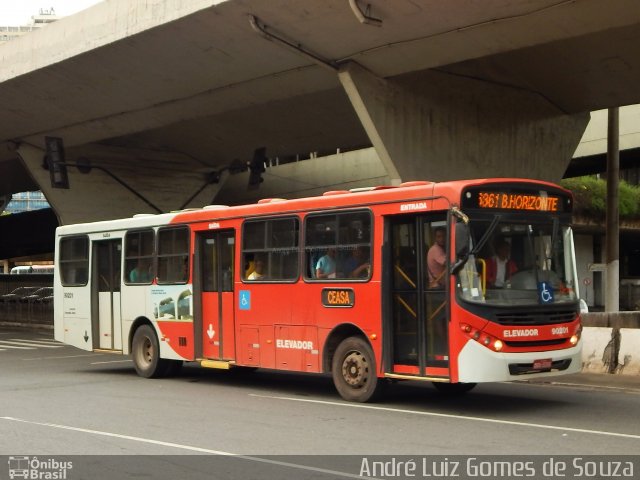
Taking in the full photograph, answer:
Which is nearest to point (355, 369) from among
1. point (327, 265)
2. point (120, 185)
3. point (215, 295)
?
point (327, 265)

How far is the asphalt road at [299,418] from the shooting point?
29.6 feet

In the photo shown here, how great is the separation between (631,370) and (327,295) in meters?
6.17

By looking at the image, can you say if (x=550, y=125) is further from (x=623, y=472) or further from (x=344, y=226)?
(x=623, y=472)

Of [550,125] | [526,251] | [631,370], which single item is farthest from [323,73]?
[526,251]

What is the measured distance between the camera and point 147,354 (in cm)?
1697

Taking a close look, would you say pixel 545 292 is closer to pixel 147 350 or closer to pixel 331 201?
pixel 331 201

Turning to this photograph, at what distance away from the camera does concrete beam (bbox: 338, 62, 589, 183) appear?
2303 centimetres

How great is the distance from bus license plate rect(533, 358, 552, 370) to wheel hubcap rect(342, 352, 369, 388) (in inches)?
91.9

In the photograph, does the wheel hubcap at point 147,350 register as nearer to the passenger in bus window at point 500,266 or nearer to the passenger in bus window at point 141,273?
the passenger in bus window at point 141,273

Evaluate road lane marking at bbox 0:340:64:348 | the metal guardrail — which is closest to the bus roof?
road lane marking at bbox 0:340:64:348

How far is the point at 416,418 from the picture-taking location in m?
11.1

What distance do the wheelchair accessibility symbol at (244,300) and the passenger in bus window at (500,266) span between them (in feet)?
15.1

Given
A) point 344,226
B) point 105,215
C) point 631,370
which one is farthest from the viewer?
point 105,215

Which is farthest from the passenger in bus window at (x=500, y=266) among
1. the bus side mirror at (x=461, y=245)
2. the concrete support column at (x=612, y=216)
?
the concrete support column at (x=612, y=216)
